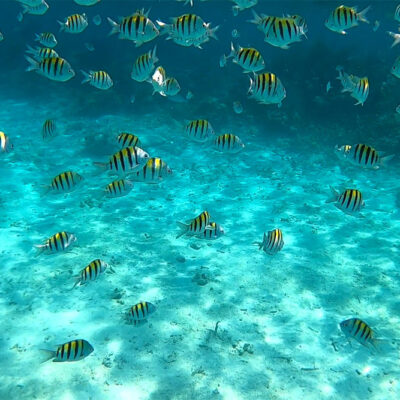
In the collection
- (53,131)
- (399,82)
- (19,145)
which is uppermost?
(399,82)

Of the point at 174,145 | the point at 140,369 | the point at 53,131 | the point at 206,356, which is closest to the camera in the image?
the point at 140,369

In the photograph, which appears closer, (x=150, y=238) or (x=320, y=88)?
(x=150, y=238)

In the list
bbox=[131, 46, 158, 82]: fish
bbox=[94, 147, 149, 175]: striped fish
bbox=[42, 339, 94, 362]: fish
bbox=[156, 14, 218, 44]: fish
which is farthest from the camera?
bbox=[131, 46, 158, 82]: fish

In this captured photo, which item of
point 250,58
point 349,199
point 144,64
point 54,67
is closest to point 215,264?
point 349,199

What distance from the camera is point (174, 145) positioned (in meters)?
18.3

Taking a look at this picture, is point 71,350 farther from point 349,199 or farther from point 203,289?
point 349,199

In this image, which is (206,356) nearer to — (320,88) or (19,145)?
(19,145)

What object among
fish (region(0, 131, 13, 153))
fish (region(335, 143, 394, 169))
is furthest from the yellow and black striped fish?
fish (region(335, 143, 394, 169))

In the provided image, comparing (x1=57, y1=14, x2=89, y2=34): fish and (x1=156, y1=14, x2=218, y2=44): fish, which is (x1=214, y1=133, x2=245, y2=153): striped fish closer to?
(x1=156, y1=14, x2=218, y2=44): fish

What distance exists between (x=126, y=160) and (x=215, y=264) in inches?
170

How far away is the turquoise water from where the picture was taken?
17.9ft

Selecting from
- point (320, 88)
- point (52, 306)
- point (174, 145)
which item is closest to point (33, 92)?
point (174, 145)

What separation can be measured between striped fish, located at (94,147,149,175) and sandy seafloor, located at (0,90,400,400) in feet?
3.45

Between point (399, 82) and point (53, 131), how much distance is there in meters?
18.8
